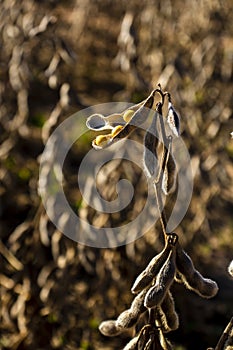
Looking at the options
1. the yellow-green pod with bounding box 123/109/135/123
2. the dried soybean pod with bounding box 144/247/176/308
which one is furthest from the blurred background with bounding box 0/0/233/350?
the dried soybean pod with bounding box 144/247/176/308

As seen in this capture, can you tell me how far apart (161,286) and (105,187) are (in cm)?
176

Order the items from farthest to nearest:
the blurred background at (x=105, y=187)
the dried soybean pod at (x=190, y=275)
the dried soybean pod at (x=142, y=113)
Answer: the blurred background at (x=105, y=187) < the dried soybean pod at (x=190, y=275) < the dried soybean pod at (x=142, y=113)

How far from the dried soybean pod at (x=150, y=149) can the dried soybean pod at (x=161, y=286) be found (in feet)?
0.53

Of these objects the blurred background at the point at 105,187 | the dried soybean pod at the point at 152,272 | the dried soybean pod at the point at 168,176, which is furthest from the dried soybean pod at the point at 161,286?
the blurred background at the point at 105,187

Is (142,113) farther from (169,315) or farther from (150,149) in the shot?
(169,315)

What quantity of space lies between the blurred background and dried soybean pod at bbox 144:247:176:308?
1.47 metres

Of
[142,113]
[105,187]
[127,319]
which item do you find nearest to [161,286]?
[127,319]

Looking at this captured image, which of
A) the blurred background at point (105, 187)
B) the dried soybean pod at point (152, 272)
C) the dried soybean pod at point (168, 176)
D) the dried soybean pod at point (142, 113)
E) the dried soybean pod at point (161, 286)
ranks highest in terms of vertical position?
the dried soybean pod at point (142, 113)

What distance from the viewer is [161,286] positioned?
118 cm

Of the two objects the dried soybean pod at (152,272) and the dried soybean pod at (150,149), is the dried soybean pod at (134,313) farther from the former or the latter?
the dried soybean pod at (150,149)

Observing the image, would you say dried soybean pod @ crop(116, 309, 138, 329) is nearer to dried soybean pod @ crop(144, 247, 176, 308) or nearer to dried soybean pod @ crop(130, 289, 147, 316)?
dried soybean pod @ crop(130, 289, 147, 316)

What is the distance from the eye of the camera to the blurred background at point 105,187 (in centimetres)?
295

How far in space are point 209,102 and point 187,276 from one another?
2.49 m

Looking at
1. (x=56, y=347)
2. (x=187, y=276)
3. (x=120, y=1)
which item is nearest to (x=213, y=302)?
(x=56, y=347)
